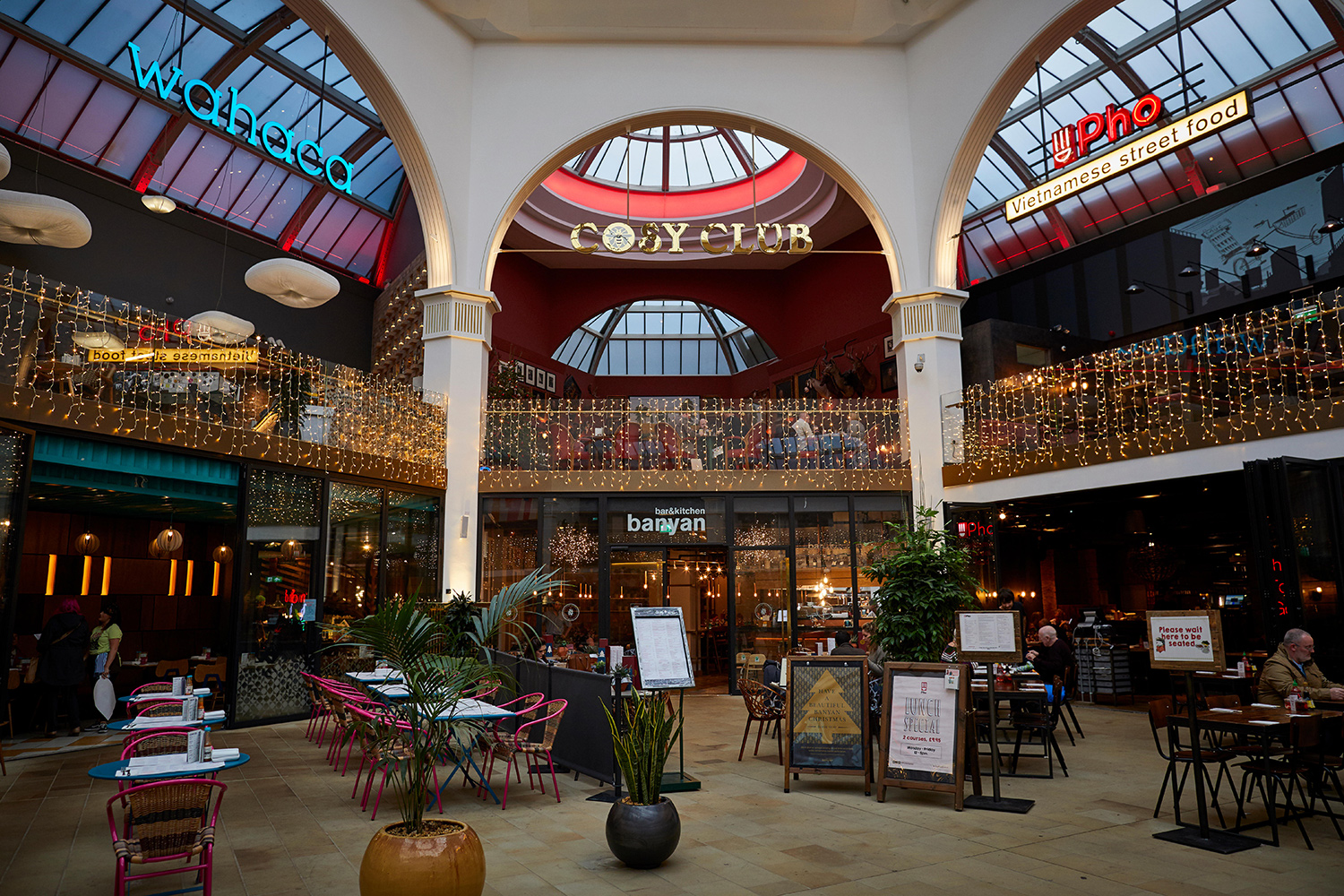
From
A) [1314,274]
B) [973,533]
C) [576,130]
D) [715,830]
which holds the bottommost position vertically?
[715,830]

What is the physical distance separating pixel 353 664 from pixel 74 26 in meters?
11.1

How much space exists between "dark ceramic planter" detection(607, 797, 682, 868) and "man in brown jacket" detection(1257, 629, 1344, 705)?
16.1 feet

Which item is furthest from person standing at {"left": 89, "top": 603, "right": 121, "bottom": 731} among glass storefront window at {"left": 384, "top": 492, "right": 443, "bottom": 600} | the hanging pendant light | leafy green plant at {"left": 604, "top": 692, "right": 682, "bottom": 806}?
leafy green plant at {"left": 604, "top": 692, "right": 682, "bottom": 806}

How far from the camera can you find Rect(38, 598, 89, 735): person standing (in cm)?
905

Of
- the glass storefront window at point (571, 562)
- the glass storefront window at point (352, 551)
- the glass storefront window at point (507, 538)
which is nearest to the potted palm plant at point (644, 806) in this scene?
the glass storefront window at point (352, 551)

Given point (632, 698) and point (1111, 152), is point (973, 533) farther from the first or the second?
point (632, 698)

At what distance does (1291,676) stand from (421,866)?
6454 mm

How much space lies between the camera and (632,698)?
6.07m

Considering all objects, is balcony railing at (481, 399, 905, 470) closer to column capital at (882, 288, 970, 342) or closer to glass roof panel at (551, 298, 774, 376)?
column capital at (882, 288, 970, 342)

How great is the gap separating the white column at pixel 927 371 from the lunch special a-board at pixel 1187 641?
25.0ft

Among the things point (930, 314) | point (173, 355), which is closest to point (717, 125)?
point (930, 314)

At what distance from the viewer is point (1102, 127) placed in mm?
12555

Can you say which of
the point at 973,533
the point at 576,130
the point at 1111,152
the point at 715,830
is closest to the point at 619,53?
the point at 576,130

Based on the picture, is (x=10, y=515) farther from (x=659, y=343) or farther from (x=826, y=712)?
(x=659, y=343)
